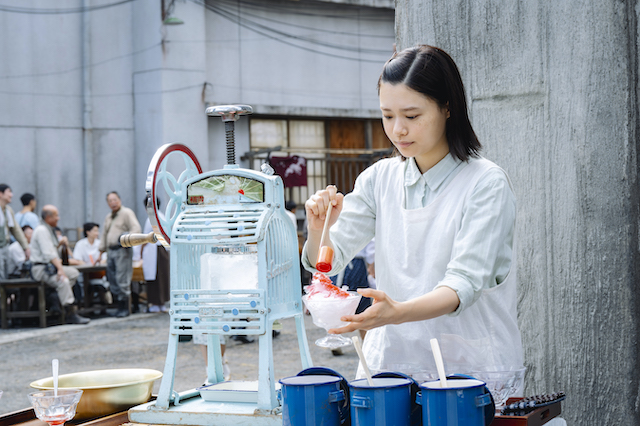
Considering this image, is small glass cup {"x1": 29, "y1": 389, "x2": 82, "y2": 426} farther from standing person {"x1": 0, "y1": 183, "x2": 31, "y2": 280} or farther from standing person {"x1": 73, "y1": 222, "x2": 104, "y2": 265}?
standing person {"x1": 73, "y1": 222, "x2": 104, "y2": 265}

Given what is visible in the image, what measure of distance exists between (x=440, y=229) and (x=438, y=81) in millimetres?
416

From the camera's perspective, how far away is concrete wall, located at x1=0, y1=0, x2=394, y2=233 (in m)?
12.8

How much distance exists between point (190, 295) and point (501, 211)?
107 cm

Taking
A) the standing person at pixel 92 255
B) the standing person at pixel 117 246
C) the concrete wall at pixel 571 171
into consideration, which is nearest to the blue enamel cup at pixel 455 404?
the concrete wall at pixel 571 171

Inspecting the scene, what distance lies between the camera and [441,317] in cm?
202

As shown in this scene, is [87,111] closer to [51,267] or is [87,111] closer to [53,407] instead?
[51,267]

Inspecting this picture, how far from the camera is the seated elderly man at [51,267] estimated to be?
30.2 feet

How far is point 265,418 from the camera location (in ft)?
7.41

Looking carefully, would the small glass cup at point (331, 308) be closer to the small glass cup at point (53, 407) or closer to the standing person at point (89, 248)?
the small glass cup at point (53, 407)

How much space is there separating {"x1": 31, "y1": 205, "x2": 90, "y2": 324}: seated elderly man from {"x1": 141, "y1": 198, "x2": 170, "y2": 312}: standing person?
109 cm

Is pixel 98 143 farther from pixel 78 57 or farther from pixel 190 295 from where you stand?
pixel 190 295

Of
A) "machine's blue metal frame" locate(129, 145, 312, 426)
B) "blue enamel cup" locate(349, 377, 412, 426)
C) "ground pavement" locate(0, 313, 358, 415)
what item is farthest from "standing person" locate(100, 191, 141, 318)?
"blue enamel cup" locate(349, 377, 412, 426)

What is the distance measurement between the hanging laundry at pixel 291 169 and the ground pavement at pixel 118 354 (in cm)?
456

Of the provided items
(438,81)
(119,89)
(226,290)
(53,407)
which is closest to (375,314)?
(438,81)
